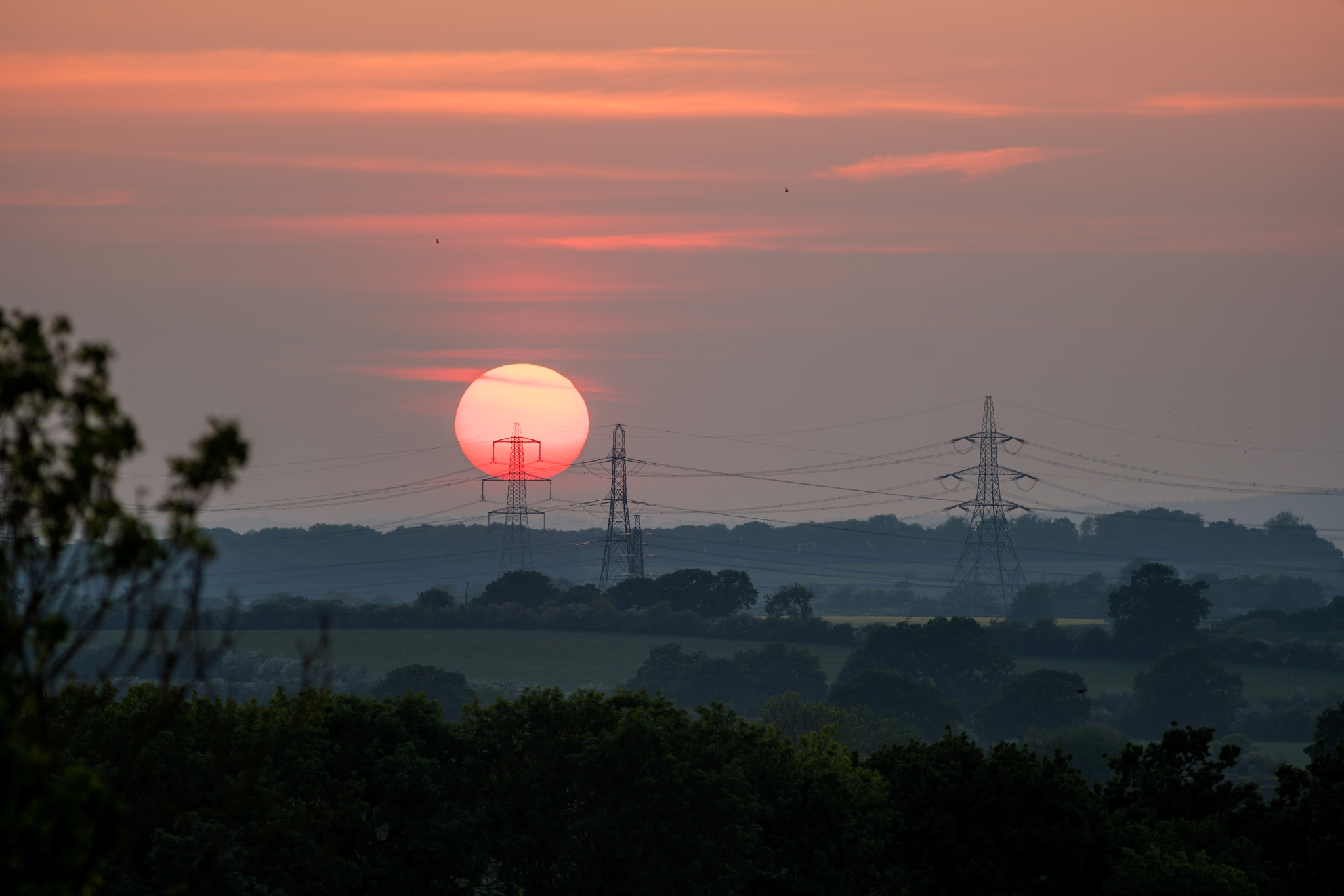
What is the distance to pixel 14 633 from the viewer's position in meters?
15.9

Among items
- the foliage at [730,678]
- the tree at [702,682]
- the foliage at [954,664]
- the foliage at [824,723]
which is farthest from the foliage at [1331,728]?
the tree at [702,682]

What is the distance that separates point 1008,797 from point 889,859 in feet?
18.4

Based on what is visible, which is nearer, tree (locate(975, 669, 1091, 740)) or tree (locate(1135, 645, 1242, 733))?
tree (locate(975, 669, 1091, 740))

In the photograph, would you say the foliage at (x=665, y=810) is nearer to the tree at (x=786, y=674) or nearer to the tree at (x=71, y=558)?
the tree at (x=71, y=558)

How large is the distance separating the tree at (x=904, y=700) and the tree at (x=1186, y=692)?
1188 inches

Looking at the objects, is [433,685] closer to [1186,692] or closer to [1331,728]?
[1186,692]

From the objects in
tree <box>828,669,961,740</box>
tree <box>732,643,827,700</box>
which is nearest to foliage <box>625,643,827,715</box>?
tree <box>732,643,827,700</box>

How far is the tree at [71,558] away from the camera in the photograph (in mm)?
15508

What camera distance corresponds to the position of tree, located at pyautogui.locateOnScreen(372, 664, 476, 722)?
17512 centimetres

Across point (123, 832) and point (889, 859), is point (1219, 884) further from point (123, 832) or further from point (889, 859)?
point (123, 832)

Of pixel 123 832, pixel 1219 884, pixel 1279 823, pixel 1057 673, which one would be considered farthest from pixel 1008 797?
pixel 1057 673

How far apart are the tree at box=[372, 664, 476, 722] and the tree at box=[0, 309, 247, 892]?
15900cm

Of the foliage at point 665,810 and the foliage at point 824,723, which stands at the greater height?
the foliage at point 665,810

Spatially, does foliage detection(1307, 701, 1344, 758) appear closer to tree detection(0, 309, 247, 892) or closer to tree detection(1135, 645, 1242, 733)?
tree detection(1135, 645, 1242, 733)
